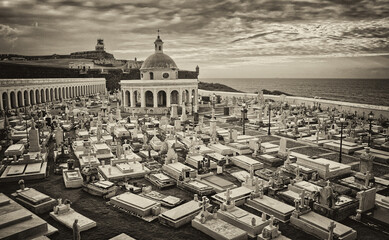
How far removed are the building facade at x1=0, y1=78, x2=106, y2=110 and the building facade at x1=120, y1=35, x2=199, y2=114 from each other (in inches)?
577

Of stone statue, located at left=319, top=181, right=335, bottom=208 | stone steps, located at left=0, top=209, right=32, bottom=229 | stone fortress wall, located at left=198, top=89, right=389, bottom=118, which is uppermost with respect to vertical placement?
stone fortress wall, located at left=198, top=89, right=389, bottom=118

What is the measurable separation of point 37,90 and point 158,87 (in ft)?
75.2

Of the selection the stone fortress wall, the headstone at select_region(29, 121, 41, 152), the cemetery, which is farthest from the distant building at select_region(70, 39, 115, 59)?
the headstone at select_region(29, 121, 41, 152)

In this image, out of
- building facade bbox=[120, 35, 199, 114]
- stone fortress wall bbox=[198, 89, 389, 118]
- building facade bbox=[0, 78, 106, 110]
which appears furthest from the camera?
building facade bbox=[120, 35, 199, 114]

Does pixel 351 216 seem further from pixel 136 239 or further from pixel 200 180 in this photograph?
pixel 136 239

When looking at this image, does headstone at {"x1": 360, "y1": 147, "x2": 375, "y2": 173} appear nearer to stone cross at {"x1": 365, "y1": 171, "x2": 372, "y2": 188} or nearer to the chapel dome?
stone cross at {"x1": 365, "y1": 171, "x2": 372, "y2": 188}

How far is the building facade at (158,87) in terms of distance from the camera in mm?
38531

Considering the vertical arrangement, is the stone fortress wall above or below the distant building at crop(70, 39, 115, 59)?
below

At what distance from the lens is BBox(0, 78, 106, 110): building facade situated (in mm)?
37094

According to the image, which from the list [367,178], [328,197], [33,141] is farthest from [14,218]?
[367,178]

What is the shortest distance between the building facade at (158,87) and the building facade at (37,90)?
1466cm

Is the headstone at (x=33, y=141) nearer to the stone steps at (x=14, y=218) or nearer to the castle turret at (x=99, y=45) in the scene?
the stone steps at (x=14, y=218)

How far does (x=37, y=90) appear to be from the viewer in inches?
1847

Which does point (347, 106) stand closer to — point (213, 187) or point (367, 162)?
point (367, 162)
